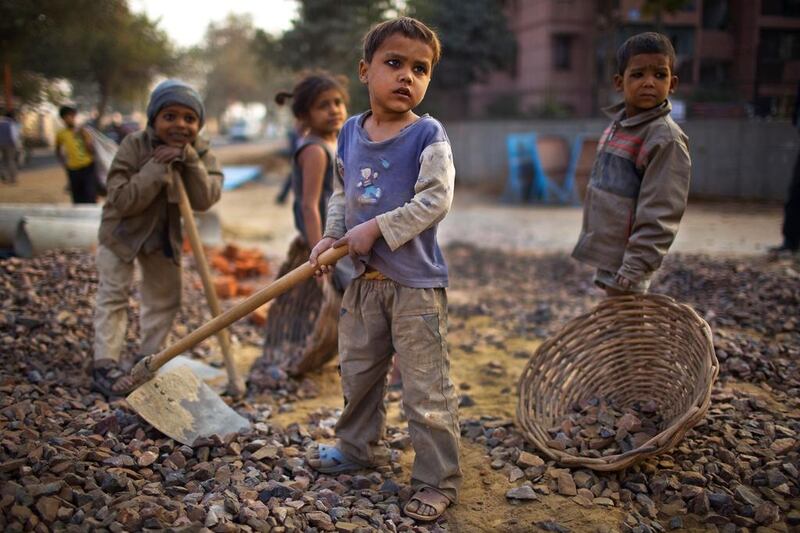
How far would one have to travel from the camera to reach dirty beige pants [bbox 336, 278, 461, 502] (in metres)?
2.49

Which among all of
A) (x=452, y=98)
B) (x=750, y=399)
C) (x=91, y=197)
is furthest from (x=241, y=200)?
(x=750, y=399)

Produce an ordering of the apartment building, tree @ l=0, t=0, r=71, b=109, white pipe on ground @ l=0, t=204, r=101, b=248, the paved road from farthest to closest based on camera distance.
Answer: the apartment building → tree @ l=0, t=0, r=71, b=109 → the paved road → white pipe on ground @ l=0, t=204, r=101, b=248

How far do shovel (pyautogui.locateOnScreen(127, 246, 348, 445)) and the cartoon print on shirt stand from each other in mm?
557

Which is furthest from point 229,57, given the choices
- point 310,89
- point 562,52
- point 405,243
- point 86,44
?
point 405,243

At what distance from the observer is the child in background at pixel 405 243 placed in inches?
93.4

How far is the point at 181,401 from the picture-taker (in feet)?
10.3

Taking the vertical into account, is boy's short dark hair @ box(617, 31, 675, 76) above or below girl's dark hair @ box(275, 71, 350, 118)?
above

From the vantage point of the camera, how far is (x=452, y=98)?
20953 mm

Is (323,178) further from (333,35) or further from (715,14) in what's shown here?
(715,14)

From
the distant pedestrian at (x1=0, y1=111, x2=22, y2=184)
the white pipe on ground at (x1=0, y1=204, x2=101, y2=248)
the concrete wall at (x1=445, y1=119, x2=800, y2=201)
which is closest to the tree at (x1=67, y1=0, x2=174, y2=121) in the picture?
the distant pedestrian at (x1=0, y1=111, x2=22, y2=184)

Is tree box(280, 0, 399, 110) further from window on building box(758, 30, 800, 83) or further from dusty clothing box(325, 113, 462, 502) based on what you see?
dusty clothing box(325, 113, 462, 502)

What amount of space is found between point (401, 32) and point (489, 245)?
664 centimetres

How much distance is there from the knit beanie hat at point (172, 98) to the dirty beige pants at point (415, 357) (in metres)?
1.55

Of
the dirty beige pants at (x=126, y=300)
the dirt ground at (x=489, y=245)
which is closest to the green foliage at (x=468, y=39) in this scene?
the dirt ground at (x=489, y=245)
